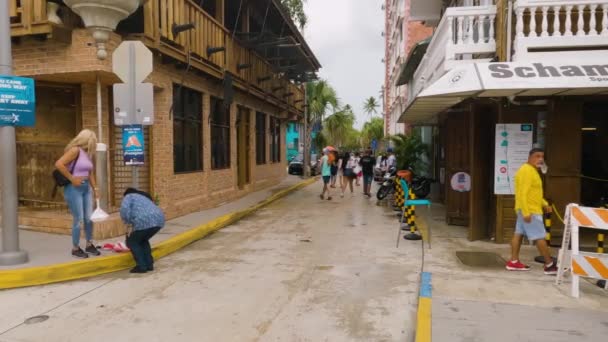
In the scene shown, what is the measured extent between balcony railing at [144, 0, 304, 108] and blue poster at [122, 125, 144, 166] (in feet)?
8.84

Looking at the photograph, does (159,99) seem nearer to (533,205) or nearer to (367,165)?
(533,205)

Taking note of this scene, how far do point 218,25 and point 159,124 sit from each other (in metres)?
3.97

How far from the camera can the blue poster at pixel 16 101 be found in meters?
6.03

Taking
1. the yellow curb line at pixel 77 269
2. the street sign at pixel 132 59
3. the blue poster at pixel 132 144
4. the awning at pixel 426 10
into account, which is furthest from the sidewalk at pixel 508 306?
the awning at pixel 426 10

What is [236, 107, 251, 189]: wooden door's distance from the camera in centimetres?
1589

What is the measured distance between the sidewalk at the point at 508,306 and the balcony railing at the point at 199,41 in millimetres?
6657

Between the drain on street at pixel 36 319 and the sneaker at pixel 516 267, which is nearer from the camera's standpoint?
the drain on street at pixel 36 319

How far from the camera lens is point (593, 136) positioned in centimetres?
979

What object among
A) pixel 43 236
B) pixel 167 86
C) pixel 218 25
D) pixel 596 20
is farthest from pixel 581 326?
pixel 218 25

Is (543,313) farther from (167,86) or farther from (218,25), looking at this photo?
(218,25)

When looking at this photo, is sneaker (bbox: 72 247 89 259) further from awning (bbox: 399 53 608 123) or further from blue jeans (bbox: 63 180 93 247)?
awning (bbox: 399 53 608 123)

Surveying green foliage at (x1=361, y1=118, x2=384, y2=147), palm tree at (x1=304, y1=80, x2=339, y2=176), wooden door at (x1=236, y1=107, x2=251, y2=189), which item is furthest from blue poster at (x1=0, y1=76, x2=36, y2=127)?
green foliage at (x1=361, y1=118, x2=384, y2=147)

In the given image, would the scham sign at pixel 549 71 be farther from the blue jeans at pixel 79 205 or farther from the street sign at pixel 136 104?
the blue jeans at pixel 79 205

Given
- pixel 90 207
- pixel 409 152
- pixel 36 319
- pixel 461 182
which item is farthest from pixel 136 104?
pixel 409 152
